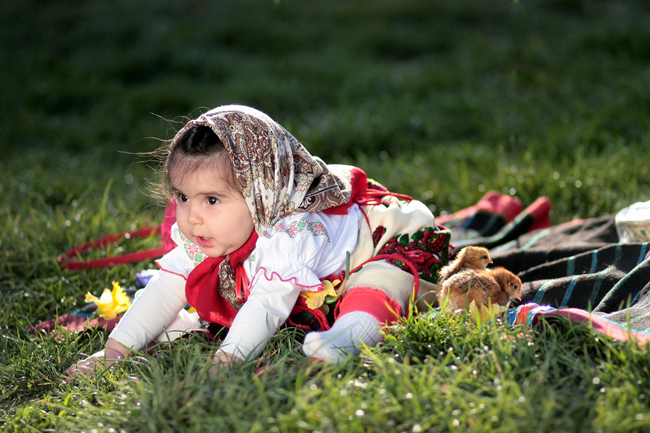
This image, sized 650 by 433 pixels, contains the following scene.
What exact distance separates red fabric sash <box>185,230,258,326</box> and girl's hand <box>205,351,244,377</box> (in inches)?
11.7

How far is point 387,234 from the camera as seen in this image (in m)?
2.14

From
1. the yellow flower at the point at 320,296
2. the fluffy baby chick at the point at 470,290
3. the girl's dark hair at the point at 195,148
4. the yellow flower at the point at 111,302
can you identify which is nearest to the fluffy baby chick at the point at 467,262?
the fluffy baby chick at the point at 470,290

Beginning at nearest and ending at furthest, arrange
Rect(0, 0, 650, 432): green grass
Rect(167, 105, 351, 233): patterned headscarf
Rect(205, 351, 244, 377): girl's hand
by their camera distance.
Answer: Rect(0, 0, 650, 432): green grass
Rect(205, 351, 244, 377): girl's hand
Rect(167, 105, 351, 233): patterned headscarf

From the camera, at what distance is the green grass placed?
1431 mm

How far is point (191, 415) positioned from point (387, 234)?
3.24 feet

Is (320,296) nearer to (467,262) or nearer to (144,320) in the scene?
(467,262)

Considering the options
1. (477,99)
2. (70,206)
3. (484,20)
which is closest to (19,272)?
(70,206)

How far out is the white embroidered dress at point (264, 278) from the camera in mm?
1831

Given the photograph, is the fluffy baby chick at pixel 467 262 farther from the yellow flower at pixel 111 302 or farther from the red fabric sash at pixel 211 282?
the yellow flower at pixel 111 302

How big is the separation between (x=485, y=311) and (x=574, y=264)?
70cm

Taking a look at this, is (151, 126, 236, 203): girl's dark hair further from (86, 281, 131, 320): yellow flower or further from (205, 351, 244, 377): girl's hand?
(86, 281, 131, 320): yellow flower

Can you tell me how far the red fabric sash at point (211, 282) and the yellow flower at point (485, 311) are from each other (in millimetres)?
740

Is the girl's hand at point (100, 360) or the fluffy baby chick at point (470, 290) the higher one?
the fluffy baby chick at point (470, 290)

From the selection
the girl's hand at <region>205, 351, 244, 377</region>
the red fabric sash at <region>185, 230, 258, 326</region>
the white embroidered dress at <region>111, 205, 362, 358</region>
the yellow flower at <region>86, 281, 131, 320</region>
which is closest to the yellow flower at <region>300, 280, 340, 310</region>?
the white embroidered dress at <region>111, 205, 362, 358</region>
